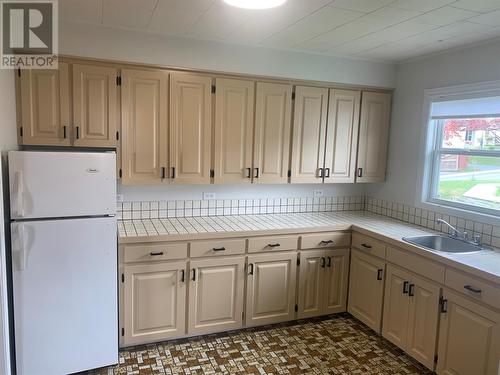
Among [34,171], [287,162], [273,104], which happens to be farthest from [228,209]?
[34,171]

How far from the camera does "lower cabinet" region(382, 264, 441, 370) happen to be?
264cm

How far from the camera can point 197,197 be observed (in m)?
3.53

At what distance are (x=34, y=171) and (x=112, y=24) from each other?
123cm

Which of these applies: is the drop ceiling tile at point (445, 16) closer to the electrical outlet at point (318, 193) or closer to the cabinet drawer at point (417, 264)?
the cabinet drawer at point (417, 264)

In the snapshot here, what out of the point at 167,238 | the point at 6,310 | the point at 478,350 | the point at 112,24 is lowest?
the point at 478,350

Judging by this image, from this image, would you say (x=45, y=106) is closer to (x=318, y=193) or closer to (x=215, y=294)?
(x=215, y=294)

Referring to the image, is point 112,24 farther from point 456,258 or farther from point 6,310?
point 456,258

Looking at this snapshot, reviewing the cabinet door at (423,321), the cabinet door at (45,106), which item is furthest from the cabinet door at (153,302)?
the cabinet door at (423,321)

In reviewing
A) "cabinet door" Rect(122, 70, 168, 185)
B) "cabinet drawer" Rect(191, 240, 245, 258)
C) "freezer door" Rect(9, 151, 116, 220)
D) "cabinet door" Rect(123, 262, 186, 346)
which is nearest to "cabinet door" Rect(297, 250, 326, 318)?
"cabinet drawer" Rect(191, 240, 245, 258)

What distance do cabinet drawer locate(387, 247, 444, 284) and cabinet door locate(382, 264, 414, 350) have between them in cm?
7

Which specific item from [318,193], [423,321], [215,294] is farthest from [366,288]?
[215,294]

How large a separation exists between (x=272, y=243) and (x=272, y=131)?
3.34 feet

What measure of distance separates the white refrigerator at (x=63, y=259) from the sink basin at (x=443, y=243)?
7.40 ft

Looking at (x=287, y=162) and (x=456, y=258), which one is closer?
(x=456, y=258)
